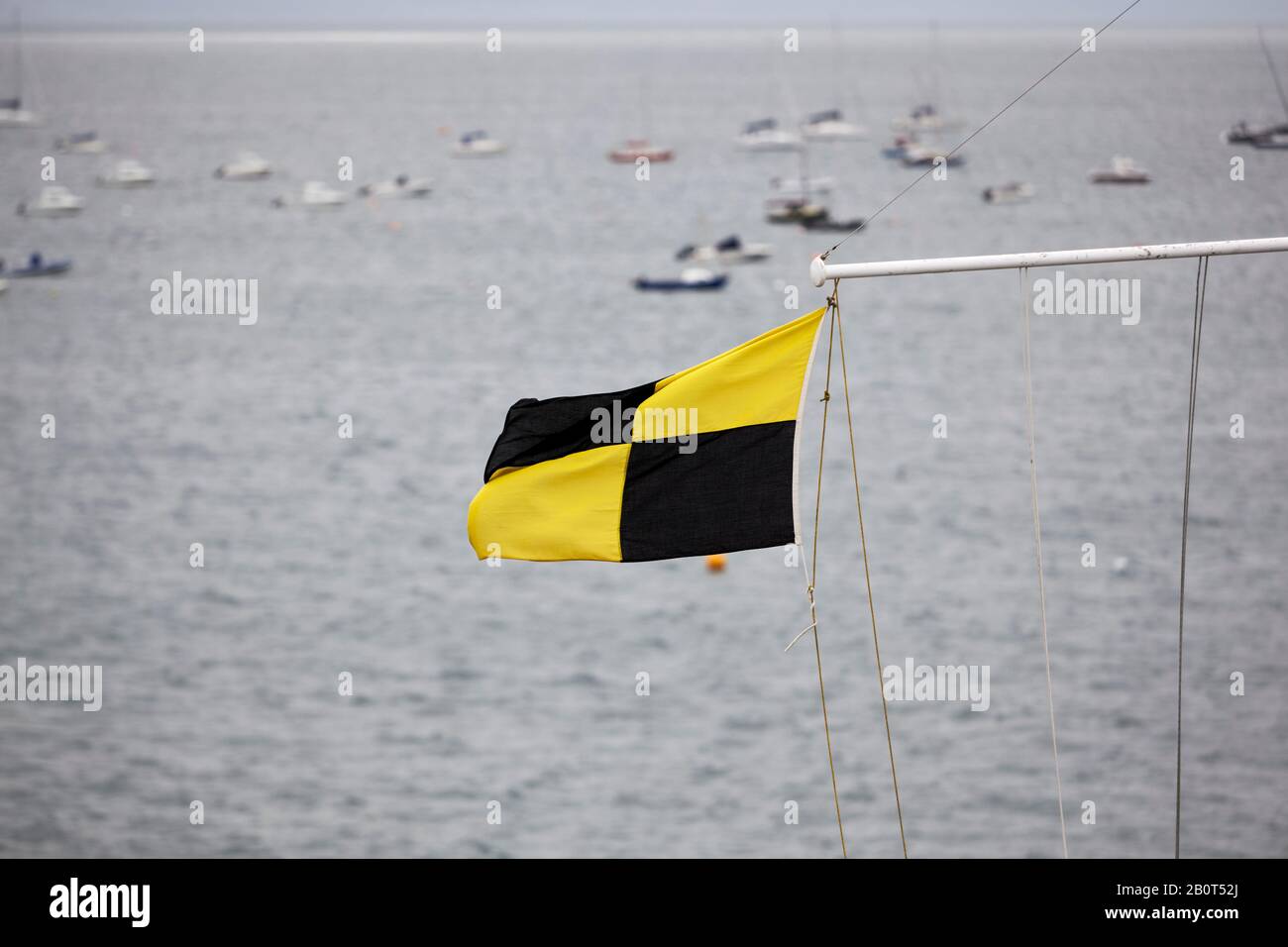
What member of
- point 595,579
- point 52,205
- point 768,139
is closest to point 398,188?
point 52,205

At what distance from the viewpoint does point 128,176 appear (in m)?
160

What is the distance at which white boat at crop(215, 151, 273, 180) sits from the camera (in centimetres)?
16538

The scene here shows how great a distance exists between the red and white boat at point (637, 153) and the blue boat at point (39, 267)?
6833cm

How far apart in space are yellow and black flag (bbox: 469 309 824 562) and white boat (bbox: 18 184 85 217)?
463 feet

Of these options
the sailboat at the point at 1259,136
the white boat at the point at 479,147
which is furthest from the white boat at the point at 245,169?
the sailboat at the point at 1259,136

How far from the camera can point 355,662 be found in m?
55.3

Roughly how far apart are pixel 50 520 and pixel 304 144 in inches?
4691

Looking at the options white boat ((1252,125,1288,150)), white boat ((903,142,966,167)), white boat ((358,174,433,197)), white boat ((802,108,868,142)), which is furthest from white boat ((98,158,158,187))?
white boat ((1252,125,1288,150))

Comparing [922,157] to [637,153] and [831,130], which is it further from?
[637,153]

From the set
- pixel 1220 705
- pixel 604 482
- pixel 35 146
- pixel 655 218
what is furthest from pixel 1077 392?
pixel 35 146

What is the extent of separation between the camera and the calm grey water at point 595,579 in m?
44.3

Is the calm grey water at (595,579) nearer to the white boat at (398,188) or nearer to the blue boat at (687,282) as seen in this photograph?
A: the blue boat at (687,282)

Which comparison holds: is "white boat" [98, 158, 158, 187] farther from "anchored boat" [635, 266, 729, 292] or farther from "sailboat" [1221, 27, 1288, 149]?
"sailboat" [1221, 27, 1288, 149]

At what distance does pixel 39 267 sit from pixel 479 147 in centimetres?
6983
